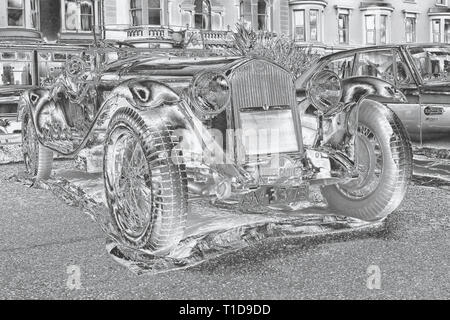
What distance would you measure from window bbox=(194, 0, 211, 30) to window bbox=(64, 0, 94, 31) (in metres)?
5.01

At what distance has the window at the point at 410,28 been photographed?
37.2 m

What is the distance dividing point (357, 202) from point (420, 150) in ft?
9.02

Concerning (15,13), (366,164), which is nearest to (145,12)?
(15,13)

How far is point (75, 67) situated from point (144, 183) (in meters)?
2.56

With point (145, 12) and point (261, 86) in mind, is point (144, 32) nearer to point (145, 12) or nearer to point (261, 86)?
point (145, 12)

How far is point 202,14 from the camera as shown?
2941 centimetres

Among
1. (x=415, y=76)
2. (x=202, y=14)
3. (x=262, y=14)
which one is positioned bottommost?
(x=415, y=76)

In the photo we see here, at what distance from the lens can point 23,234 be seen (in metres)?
4.85

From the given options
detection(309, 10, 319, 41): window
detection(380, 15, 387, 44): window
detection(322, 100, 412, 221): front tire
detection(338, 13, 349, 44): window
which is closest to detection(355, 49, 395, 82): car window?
detection(322, 100, 412, 221): front tire

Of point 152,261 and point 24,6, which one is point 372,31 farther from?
point 152,261

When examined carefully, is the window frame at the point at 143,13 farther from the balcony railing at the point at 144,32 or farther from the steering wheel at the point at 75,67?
the steering wheel at the point at 75,67

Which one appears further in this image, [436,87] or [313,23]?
[313,23]

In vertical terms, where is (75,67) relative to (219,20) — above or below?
below
